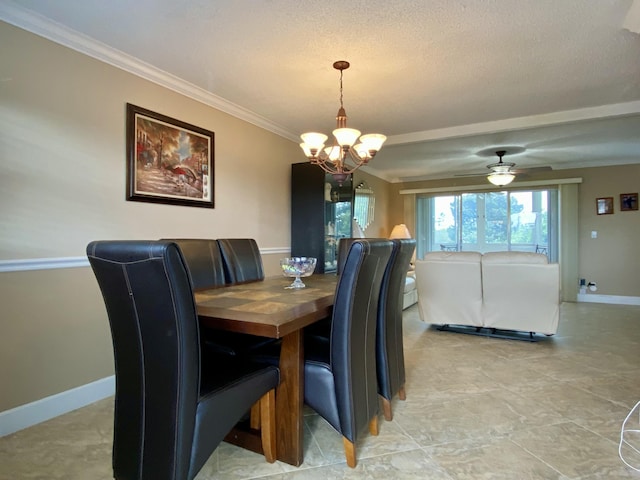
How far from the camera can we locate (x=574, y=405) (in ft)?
7.35

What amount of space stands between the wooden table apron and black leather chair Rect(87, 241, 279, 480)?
8.8 inches

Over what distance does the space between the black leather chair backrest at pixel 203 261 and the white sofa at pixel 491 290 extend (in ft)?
7.68

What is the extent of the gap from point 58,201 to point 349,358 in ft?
6.43

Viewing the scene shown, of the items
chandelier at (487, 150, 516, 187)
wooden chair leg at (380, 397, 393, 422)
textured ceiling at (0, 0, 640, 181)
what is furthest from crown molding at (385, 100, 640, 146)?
wooden chair leg at (380, 397, 393, 422)

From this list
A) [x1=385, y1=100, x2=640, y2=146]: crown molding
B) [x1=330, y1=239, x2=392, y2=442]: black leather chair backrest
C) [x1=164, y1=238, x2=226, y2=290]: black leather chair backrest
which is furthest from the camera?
[x1=385, y1=100, x2=640, y2=146]: crown molding

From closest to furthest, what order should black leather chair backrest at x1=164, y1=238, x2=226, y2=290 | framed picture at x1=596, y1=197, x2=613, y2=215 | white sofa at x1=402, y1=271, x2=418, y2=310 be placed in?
black leather chair backrest at x1=164, y1=238, x2=226, y2=290 → white sofa at x1=402, y1=271, x2=418, y2=310 → framed picture at x1=596, y1=197, x2=613, y2=215

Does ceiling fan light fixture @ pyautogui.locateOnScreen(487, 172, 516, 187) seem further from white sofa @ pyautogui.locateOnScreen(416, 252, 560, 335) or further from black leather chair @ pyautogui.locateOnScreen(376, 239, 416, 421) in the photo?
black leather chair @ pyautogui.locateOnScreen(376, 239, 416, 421)

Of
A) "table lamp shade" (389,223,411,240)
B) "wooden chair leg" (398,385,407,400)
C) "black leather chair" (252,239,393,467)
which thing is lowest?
"wooden chair leg" (398,385,407,400)

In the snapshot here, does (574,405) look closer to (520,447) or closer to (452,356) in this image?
(520,447)

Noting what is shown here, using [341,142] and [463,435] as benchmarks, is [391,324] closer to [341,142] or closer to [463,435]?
[463,435]

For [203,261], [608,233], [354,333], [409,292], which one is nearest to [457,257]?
[409,292]

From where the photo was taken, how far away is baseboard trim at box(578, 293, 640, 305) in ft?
18.6

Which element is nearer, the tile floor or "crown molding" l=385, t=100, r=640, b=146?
the tile floor

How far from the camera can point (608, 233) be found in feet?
19.1
